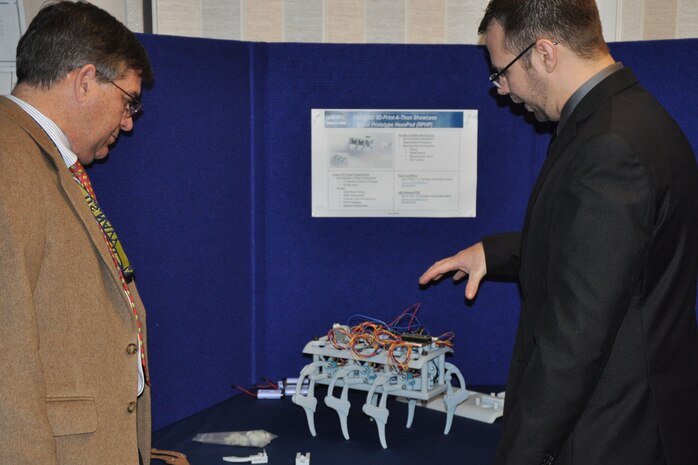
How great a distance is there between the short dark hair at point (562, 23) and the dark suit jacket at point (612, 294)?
8cm

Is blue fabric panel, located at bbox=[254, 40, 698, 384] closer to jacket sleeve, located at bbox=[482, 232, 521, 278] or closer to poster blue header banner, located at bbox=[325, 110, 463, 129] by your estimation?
poster blue header banner, located at bbox=[325, 110, 463, 129]

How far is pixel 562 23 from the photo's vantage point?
135 cm

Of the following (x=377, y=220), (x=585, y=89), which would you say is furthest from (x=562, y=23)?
(x=377, y=220)

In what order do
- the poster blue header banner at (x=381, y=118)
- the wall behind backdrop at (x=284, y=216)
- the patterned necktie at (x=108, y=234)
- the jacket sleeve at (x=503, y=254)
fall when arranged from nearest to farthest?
1. the patterned necktie at (x=108, y=234)
2. the jacket sleeve at (x=503, y=254)
3. the wall behind backdrop at (x=284, y=216)
4. the poster blue header banner at (x=381, y=118)

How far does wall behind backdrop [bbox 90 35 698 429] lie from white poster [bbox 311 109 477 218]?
0.11 ft

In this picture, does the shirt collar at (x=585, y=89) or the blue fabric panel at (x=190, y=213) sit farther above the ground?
the shirt collar at (x=585, y=89)

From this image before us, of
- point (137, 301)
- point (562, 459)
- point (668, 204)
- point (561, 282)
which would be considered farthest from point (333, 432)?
point (668, 204)

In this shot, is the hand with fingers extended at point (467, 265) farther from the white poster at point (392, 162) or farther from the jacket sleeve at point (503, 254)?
the white poster at point (392, 162)

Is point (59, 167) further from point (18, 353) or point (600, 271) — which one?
point (600, 271)

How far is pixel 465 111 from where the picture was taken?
2.17 meters

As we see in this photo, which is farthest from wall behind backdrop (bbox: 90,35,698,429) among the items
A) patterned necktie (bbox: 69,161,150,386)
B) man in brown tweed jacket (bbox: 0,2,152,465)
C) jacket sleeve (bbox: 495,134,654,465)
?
jacket sleeve (bbox: 495,134,654,465)

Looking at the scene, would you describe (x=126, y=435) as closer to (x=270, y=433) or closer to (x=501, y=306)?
(x=270, y=433)

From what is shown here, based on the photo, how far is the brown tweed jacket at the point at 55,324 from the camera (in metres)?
1.16

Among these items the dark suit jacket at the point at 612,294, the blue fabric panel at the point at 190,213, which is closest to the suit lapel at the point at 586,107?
the dark suit jacket at the point at 612,294
